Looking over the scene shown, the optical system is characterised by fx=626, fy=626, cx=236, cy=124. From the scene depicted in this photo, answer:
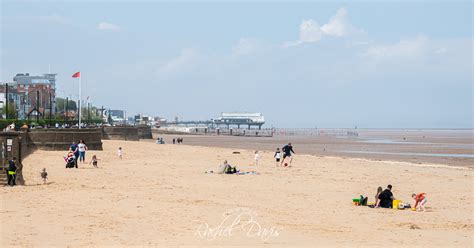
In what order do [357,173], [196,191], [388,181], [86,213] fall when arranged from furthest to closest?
[357,173] → [388,181] → [196,191] → [86,213]

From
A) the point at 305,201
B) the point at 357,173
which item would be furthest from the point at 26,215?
the point at 357,173

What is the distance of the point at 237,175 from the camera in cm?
2716

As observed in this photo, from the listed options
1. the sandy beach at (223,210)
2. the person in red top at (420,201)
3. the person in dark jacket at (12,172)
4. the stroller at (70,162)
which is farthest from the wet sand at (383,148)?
the person in dark jacket at (12,172)

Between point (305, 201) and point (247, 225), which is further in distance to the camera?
point (305, 201)

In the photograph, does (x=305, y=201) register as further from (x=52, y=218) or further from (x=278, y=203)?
(x=52, y=218)

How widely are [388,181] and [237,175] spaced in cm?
641

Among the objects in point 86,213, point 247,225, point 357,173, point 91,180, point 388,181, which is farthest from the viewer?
point 357,173

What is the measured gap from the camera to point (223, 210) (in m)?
16.5
